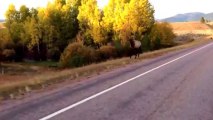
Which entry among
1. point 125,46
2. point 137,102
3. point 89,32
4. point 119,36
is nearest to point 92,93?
point 137,102

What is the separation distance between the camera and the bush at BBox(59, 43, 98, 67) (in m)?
52.6

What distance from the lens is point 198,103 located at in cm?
1031

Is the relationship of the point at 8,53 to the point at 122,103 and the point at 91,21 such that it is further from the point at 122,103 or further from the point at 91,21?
the point at 122,103

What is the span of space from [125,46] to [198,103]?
48.9 meters

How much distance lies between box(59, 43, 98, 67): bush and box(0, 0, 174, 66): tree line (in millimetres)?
4777

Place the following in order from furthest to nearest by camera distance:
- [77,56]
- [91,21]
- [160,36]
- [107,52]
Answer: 1. [160,36]
2. [91,21]
3. [107,52]
4. [77,56]

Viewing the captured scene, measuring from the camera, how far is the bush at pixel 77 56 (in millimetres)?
52562

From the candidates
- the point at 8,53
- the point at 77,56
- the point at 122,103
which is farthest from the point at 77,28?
the point at 122,103

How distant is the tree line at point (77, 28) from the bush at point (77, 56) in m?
4.78

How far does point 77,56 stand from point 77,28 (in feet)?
92.8

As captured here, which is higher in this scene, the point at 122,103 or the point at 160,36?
the point at 160,36

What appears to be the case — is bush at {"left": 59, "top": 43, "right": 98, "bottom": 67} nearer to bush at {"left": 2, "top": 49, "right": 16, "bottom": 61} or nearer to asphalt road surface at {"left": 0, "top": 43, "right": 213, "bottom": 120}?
bush at {"left": 2, "top": 49, "right": 16, "bottom": 61}

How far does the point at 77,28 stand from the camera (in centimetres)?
8081

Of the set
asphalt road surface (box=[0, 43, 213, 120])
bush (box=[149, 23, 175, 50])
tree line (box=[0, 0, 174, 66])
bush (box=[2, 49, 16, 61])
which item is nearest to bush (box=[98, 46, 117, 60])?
tree line (box=[0, 0, 174, 66])
